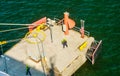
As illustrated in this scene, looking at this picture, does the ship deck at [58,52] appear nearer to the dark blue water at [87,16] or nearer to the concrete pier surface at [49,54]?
the concrete pier surface at [49,54]

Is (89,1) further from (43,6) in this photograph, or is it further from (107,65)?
(107,65)

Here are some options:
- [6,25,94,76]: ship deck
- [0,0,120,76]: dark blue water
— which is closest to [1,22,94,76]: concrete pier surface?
[6,25,94,76]: ship deck

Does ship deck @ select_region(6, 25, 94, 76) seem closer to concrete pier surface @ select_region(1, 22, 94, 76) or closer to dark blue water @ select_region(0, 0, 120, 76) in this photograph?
concrete pier surface @ select_region(1, 22, 94, 76)

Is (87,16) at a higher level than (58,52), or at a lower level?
higher

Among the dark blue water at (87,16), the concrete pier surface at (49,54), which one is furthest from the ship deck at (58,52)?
the dark blue water at (87,16)

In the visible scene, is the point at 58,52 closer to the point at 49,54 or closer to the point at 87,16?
the point at 49,54

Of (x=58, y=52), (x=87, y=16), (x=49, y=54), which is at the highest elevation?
(x=87, y=16)

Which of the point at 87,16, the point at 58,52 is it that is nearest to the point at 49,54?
the point at 58,52
